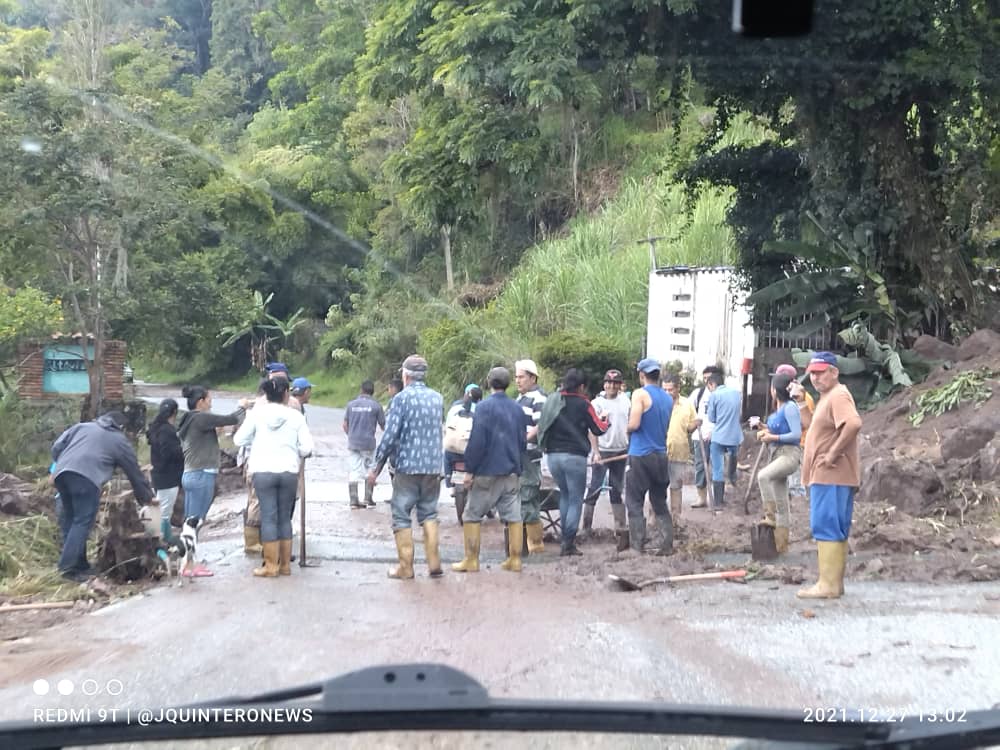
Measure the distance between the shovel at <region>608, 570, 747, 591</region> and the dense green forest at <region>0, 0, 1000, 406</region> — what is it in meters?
7.60

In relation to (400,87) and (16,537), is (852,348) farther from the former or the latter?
(16,537)

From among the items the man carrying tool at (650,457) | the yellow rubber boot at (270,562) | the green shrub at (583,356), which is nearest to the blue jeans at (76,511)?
the yellow rubber boot at (270,562)

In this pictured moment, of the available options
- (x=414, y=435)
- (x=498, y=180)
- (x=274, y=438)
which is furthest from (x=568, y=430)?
(x=498, y=180)

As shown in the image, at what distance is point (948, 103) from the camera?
15867 millimetres

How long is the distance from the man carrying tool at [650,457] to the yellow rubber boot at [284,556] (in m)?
3.15

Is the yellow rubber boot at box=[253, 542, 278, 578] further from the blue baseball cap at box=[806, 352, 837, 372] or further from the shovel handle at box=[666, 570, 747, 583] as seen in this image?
the blue baseball cap at box=[806, 352, 837, 372]

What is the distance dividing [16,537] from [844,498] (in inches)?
301

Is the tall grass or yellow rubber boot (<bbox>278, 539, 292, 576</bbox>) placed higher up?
the tall grass

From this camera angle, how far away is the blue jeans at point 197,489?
1128 centimetres

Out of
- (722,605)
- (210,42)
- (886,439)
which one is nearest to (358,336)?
(886,439)

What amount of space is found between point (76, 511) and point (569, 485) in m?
4.41

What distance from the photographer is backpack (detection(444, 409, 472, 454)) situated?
43.4ft

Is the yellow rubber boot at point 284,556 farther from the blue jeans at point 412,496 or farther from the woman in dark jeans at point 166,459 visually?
the woman in dark jeans at point 166,459

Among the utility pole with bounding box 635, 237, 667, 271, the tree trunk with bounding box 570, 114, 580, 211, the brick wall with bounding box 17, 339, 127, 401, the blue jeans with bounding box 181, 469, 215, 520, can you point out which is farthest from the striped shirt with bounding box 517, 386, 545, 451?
the tree trunk with bounding box 570, 114, 580, 211
